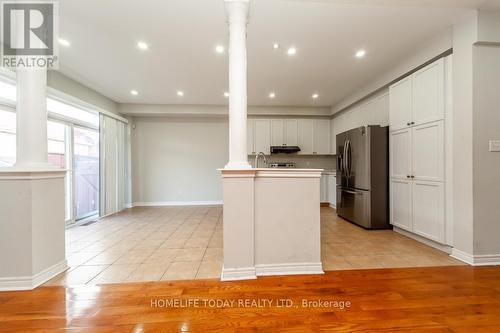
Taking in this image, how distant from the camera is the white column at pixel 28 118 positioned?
1.97 metres

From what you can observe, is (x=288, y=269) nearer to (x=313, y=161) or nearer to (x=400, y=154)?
(x=400, y=154)

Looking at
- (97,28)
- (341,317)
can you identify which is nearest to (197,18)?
(97,28)

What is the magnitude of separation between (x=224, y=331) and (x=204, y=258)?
115 centimetres

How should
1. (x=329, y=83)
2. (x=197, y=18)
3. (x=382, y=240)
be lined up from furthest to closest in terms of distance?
(x=329, y=83) → (x=382, y=240) → (x=197, y=18)

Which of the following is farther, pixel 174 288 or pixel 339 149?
pixel 339 149

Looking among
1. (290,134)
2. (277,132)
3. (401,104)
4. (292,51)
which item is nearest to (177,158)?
(277,132)

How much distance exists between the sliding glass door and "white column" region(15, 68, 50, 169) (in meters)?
2.50

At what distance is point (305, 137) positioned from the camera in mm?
5852

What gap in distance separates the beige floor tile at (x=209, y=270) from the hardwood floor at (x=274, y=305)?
0.11 meters

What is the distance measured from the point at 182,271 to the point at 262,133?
4271 millimetres

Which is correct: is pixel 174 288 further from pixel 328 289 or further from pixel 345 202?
pixel 345 202

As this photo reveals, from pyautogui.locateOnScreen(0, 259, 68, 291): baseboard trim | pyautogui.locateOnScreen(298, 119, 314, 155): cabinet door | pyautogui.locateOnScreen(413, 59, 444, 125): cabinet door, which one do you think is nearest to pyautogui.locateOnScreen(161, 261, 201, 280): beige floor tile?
pyautogui.locateOnScreen(0, 259, 68, 291): baseboard trim

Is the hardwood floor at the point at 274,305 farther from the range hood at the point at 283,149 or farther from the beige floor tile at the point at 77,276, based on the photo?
the range hood at the point at 283,149

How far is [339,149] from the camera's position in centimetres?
441
